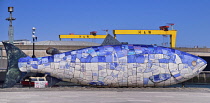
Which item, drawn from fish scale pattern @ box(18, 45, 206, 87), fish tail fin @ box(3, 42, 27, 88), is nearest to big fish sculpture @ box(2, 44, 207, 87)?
fish scale pattern @ box(18, 45, 206, 87)

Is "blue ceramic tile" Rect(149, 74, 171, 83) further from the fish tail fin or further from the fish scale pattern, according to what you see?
the fish tail fin

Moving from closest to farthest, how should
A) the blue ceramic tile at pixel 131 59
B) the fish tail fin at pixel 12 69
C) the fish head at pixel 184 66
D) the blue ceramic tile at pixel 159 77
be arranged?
the fish tail fin at pixel 12 69 < the blue ceramic tile at pixel 131 59 < the blue ceramic tile at pixel 159 77 < the fish head at pixel 184 66

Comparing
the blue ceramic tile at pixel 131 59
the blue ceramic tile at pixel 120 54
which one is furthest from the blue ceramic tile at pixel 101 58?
the blue ceramic tile at pixel 131 59

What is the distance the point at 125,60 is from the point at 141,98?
7.12 metres

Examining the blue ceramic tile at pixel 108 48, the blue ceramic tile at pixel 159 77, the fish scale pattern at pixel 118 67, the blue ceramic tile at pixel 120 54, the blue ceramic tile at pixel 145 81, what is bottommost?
the blue ceramic tile at pixel 145 81

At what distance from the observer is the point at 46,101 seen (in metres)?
22.1

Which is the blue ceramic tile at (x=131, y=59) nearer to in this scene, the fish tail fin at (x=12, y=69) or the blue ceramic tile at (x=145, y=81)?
the blue ceramic tile at (x=145, y=81)

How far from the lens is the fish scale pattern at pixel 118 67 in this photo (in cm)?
3058

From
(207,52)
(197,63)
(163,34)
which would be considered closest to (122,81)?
(197,63)

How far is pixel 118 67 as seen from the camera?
101 feet

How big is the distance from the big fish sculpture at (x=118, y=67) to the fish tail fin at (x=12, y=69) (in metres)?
1.54

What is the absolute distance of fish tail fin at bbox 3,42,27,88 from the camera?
29.3 meters

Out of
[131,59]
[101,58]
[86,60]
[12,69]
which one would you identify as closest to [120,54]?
[131,59]

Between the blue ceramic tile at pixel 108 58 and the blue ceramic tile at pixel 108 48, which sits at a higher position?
the blue ceramic tile at pixel 108 48
